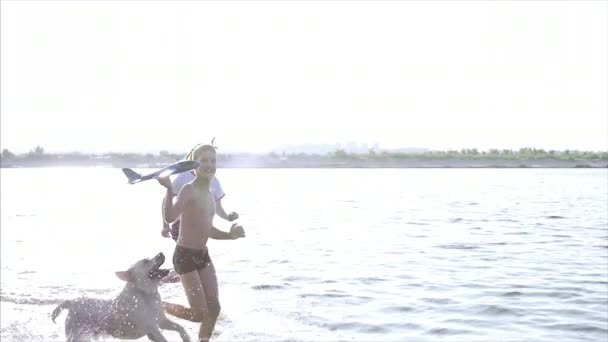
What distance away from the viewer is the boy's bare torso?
7.70 m

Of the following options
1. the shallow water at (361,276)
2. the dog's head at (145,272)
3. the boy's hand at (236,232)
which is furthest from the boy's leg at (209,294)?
the shallow water at (361,276)

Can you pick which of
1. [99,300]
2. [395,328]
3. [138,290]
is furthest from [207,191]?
[395,328]

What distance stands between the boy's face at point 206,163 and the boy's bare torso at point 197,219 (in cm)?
18

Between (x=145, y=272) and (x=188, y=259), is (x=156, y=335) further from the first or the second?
(x=188, y=259)

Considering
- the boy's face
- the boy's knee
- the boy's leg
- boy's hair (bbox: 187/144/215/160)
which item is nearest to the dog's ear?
the boy's leg

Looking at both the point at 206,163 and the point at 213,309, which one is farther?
the point at 213,309

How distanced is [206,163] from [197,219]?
616 millimetres

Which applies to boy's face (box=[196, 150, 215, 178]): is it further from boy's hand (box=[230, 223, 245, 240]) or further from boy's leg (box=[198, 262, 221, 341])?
boy's leg (box=[198, 262, 221, 341])

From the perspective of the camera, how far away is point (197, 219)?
7754 mm

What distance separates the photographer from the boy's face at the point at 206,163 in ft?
24.7

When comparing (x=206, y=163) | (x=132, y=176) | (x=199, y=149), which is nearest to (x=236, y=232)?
(x=206, y=163)

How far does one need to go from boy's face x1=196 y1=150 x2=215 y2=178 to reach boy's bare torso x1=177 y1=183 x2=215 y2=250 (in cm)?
18

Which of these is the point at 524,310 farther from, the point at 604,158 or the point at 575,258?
the point at 604,158

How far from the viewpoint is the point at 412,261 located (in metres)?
19.8
